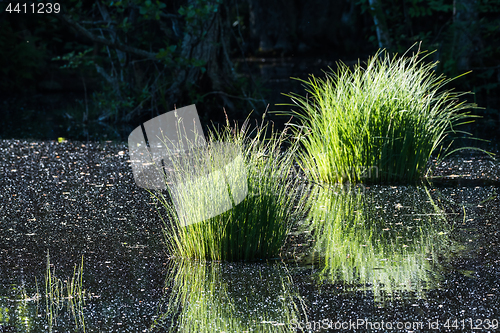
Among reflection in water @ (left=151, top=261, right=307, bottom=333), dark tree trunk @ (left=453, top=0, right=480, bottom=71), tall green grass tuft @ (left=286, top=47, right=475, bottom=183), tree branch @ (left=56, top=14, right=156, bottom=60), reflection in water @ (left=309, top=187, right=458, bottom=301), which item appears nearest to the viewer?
reflection in water @ (left=151, top=261, right=307, bottom=333)

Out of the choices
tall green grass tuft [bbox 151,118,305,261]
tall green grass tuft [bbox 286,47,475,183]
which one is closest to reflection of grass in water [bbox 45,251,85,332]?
tall green grass tuft [bbox 151,118,305,261]

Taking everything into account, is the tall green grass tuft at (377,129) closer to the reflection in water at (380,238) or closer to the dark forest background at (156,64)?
the reflection in water at (380,238)

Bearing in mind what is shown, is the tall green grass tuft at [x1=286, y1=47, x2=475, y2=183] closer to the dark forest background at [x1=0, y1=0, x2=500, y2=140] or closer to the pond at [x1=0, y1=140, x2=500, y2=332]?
the pond at [x1=0, y1=140, x2=500, y2=332]

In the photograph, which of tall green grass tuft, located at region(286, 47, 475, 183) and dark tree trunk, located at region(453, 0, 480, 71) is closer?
tall green grass tuft, located at region(286, 47, 475, 183)

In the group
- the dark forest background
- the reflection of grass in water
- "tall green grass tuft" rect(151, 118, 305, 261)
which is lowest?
the reflection of grass in water

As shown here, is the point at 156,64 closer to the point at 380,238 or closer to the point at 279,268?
the point at 380,238

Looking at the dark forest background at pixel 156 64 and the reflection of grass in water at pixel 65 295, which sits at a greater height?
the dark forest background at pixel 156 64

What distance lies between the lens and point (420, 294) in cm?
263

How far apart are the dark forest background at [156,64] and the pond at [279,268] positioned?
7.14ft

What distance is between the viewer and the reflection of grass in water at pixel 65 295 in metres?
2.47

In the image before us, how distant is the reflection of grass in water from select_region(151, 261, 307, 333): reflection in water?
35 centimetres

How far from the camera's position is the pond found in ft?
7.97

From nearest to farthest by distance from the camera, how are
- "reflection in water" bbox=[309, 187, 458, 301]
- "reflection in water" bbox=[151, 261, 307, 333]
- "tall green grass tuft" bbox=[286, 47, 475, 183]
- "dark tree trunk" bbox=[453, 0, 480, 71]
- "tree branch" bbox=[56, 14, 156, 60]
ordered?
1. "reflection in water" bbox=[151, 261, 307, 333]
2. "reflection in water" bbox=[309, 187, 458, 301]
3. "tall green grass tuft" bbox=[286, 47, 475, 183]
4. "tree branch" bbox=[56, 14, 156, 60]
5. "dark tree trunk" bbox=[453, 0, 480, 71]

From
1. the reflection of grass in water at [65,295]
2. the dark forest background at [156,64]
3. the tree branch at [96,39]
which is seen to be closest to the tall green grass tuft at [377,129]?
the dark forest background at [156,64]
